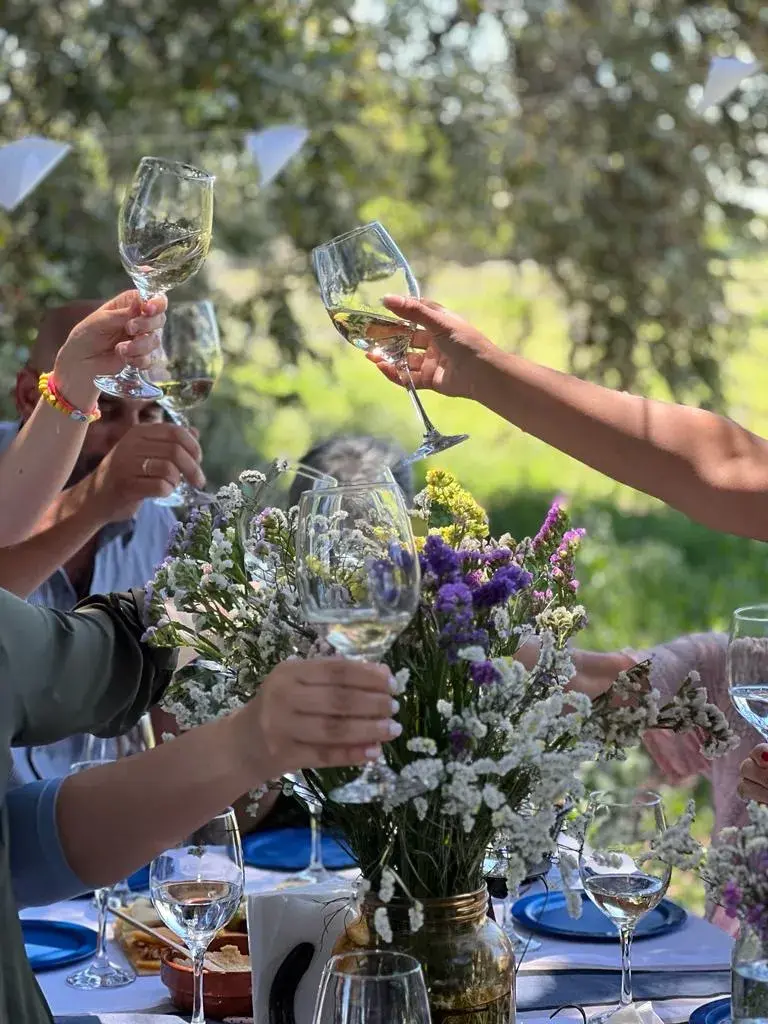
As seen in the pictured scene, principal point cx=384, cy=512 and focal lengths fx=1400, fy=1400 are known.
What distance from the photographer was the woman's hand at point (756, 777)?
4.87 feet

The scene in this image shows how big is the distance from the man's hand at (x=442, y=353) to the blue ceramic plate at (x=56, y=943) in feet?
2.62

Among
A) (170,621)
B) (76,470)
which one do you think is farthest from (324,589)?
(76,470)

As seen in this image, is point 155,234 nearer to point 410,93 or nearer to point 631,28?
point 410,93

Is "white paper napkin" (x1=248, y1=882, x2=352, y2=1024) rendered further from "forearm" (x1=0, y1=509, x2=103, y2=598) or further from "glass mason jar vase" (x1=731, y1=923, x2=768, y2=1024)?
"forearm" (x1=0, y1=509, x2=103, y2=598)

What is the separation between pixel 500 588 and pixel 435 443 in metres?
0.46

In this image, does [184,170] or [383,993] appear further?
[184,170]

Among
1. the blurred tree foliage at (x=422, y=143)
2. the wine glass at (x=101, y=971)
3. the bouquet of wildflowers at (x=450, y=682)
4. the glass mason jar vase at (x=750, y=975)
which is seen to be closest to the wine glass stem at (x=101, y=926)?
the wine glass at (x=101, y=971)

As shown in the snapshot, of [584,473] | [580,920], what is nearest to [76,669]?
[580,920]

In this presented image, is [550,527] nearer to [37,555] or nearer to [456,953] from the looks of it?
[456,953]

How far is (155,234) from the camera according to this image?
1703mm

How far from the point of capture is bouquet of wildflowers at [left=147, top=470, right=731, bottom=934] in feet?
3.55

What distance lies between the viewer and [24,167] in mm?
3295

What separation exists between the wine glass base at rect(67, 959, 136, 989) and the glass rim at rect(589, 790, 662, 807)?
617 mm

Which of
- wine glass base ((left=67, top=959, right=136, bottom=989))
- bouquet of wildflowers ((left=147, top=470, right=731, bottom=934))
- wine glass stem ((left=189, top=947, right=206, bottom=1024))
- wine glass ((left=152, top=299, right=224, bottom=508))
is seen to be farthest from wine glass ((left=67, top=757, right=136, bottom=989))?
wine glass ((left=152, top=299, right=224, bottom=508))
